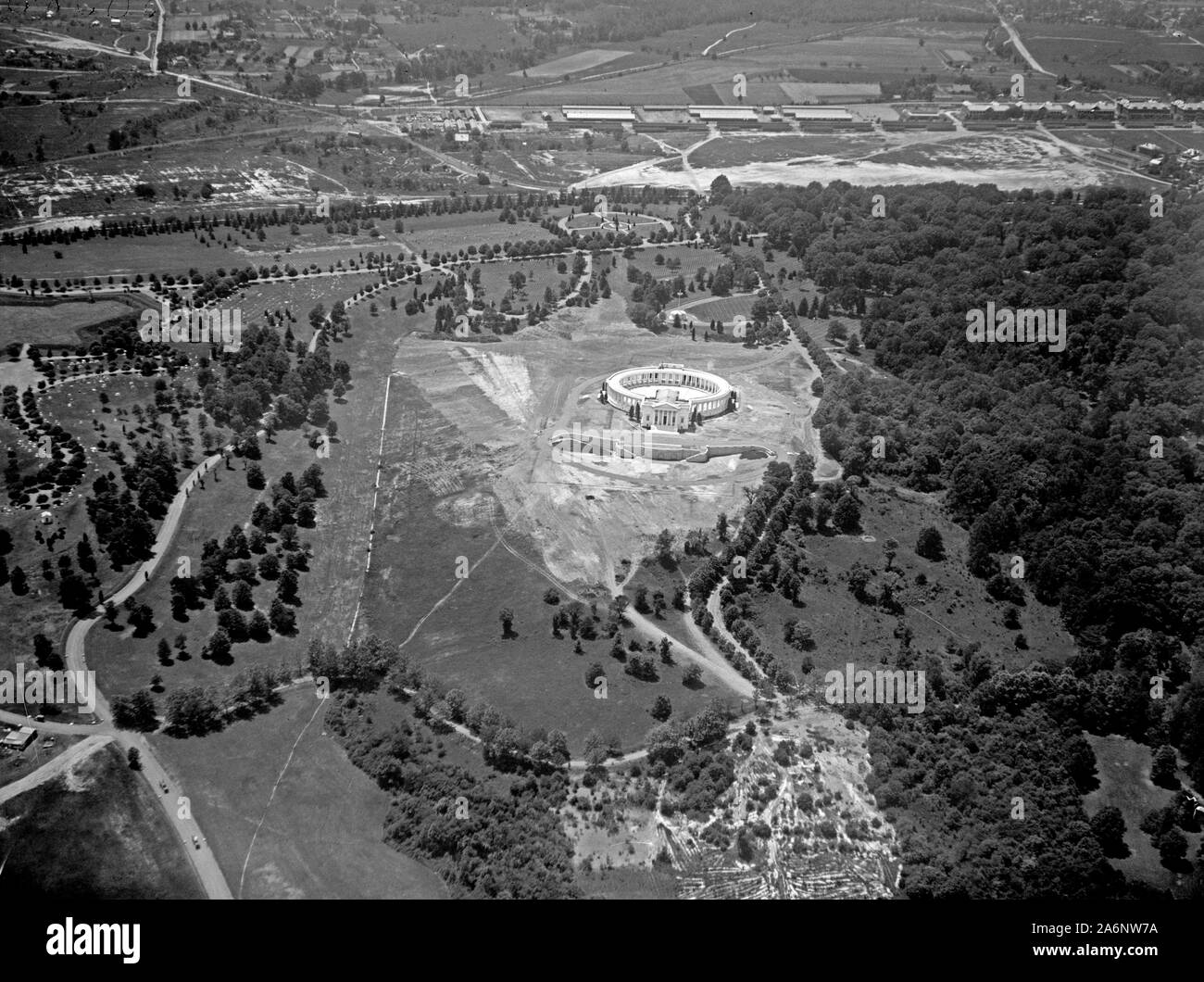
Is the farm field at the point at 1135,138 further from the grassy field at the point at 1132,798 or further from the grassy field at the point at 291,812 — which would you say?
the grassy field at the point at 291,812

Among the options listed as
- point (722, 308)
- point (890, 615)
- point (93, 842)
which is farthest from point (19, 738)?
point (722, 308)

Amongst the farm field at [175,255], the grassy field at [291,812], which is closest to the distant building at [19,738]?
the grassy field at [291,812]

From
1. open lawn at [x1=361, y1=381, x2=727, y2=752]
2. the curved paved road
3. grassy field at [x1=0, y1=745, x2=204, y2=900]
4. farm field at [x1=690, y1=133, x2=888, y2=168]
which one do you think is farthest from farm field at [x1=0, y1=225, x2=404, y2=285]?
grassy field at [x1=0, y1=745, x2=204, y2=900]

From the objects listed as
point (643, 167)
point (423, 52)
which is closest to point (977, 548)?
point (643, 167)

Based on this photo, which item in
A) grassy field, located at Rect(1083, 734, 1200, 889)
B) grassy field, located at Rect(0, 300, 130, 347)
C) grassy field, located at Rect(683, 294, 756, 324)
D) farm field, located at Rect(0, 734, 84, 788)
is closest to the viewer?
grassy field, located at Rect(1083, 734, 1200, 889)

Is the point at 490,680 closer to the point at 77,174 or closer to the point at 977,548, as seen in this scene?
the point at 977,548

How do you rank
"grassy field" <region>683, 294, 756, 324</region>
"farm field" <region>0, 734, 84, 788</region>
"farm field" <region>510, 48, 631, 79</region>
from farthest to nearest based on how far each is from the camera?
"farm field" <region>510, 48, 631, 79</region>, "grassy field" <region>683, 294, 756, 324</region>, "farm field" <region>0, 734, 84, 788</region>

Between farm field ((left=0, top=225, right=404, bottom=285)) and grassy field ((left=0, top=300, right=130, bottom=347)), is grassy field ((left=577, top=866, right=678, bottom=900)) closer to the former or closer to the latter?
grassy field ((left=0, top=300, right=130, bottom=347))

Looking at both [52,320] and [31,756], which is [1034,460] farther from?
[52,320]
